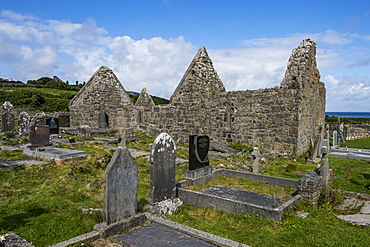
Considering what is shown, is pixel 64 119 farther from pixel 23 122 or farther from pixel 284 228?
pixel 284 228

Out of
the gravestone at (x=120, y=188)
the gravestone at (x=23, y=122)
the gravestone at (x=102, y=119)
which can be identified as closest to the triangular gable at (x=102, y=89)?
the gravestone at (x=102, y=119)

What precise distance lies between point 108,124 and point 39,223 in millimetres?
15895

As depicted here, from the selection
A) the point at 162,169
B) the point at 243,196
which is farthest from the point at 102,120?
the point at 243,196

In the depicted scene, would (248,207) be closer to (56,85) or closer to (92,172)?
(92,172)

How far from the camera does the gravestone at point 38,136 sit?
11852 mm

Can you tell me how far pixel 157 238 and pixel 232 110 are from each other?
34.4 ft

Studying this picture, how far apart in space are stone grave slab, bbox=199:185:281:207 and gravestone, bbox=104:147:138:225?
2.49m

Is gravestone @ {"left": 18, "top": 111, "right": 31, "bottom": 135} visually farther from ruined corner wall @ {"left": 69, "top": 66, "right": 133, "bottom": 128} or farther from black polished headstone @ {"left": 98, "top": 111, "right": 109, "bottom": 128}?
black polished headstone @ {"left": 98, "top": 111, "right": 109, "bottom": 128}

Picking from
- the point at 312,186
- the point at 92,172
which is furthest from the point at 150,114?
the point at 312,186

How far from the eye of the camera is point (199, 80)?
51.4 ft

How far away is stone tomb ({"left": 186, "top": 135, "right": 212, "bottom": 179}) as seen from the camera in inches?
321

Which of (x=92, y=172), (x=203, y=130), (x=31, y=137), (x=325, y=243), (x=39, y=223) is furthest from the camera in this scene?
(x=203, y=130)

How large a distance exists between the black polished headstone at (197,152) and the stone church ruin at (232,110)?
540cm

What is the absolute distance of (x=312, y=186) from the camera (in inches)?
253
